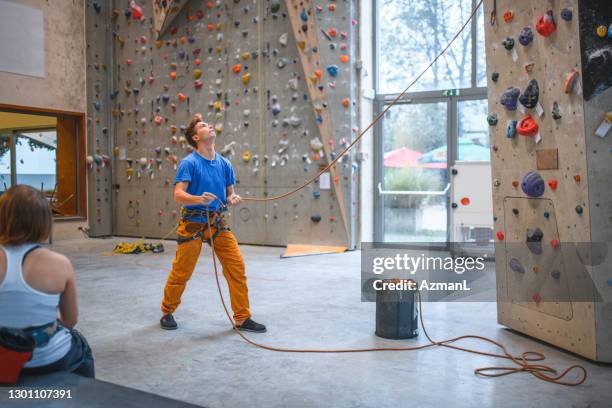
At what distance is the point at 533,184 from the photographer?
372 centimetres

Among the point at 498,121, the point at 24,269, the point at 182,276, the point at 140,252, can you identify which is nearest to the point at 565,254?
the point at 498,121

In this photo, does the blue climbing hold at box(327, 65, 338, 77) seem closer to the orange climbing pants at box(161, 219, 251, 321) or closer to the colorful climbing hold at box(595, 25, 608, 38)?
the orange climbing pants at box(161, 219, 251, 321)

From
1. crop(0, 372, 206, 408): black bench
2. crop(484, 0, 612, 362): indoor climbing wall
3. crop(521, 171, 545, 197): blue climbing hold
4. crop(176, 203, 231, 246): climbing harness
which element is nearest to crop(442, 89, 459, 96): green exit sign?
crop(484, 0, 612, 362): indoor climbing wall

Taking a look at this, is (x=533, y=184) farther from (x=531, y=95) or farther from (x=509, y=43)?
(x=509, y=43)

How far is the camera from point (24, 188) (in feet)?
6.62

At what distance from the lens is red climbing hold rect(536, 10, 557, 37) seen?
3.47 metres

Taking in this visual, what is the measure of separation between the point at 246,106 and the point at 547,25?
6.43 m

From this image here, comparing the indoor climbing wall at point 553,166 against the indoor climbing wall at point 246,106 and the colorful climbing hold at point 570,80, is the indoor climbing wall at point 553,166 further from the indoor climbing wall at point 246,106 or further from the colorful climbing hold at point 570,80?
the indoor climbing wall at point 246,106

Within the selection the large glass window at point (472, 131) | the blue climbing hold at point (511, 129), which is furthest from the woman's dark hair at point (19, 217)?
the large glass window at point (472, 131)

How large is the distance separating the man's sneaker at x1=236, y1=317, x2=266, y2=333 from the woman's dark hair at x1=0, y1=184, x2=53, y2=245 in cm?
238

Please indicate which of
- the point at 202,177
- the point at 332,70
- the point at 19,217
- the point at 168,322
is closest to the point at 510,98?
the point at 202,177

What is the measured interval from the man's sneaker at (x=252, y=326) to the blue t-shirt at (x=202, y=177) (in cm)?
82

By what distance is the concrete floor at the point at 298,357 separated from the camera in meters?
2.92

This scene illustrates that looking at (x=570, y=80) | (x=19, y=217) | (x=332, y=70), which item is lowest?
(x=19, y=217)
